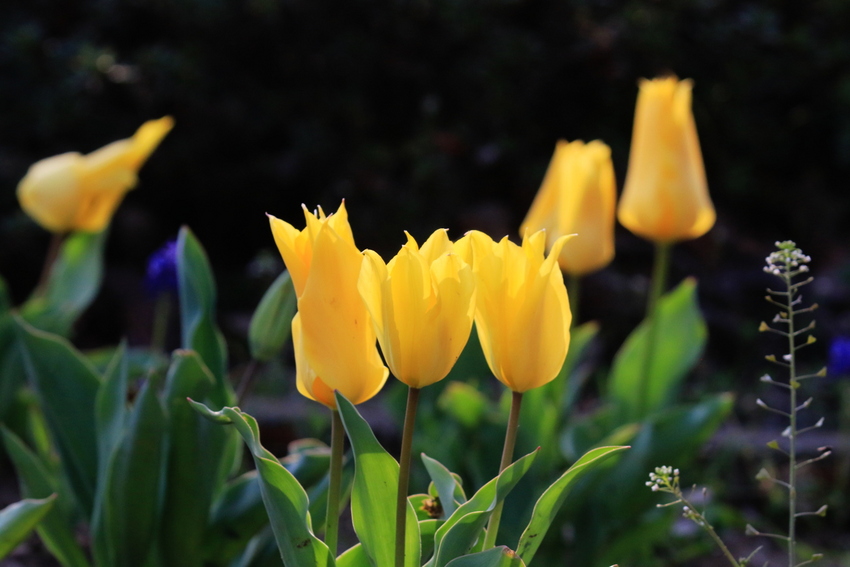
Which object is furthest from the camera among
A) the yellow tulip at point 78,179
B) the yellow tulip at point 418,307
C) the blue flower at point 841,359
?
the blue flower at point 841,359

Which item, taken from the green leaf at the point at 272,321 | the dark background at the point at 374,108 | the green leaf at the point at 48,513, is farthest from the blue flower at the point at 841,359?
the green leaf at the point at 48,513

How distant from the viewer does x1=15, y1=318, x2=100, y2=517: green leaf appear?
4.19ft

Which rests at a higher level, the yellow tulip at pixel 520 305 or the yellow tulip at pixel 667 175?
the yellow tulip at pixel 520 305

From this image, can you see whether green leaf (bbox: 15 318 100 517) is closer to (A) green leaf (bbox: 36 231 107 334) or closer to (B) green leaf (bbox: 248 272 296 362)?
(B) green leaf (bbox: 248 272 296 362)

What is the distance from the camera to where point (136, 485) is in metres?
1.12

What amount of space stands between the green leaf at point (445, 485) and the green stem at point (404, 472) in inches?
4.4

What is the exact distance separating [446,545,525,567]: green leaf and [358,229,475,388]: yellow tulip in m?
0.15

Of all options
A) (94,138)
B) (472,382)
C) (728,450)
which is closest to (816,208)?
(728,450)

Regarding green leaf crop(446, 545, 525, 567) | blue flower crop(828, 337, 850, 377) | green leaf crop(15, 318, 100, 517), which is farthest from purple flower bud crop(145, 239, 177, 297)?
blue flower crop(828, 337, 850, 377)

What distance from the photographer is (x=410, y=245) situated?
2.26 ft

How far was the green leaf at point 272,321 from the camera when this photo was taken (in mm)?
1132

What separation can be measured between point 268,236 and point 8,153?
992 mm

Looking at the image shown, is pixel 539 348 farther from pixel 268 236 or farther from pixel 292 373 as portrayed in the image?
pixel 268 236

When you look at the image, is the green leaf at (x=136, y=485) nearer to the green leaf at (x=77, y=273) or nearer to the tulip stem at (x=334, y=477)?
the tulip stem at (x=334, y=477)
